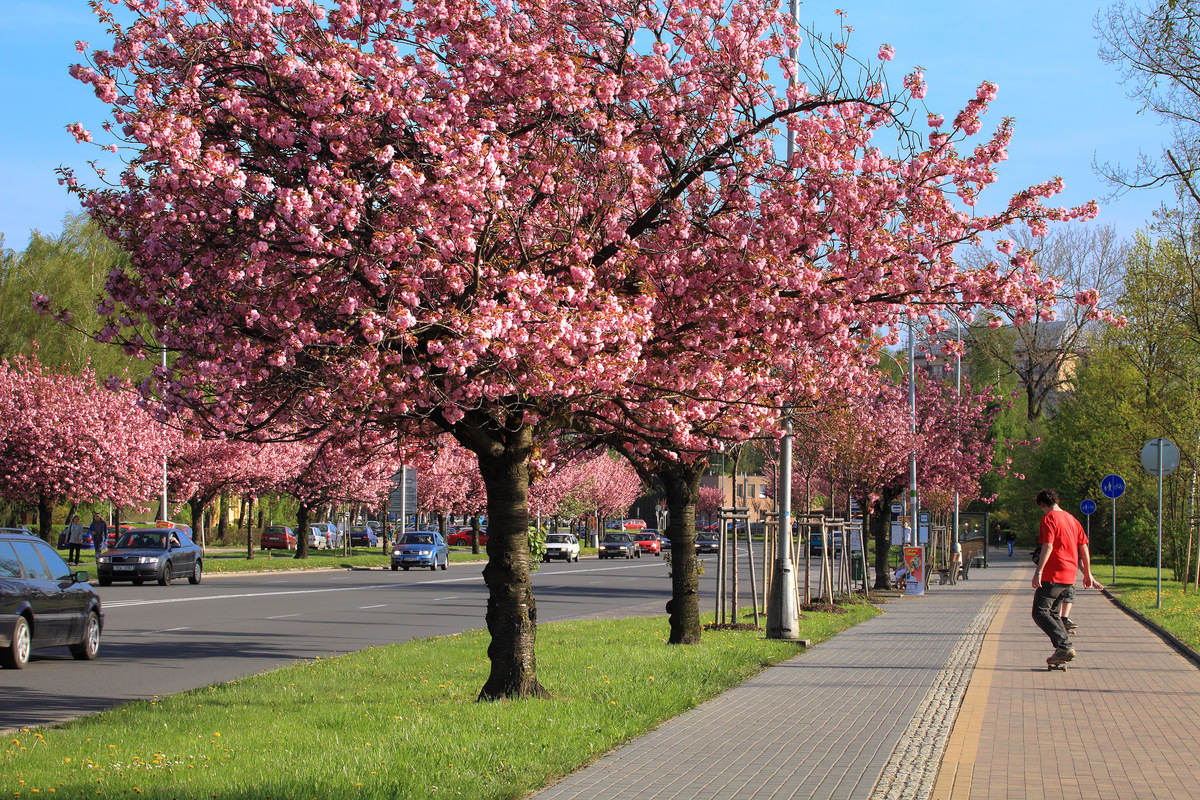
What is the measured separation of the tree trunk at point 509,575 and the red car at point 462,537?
63.3 m

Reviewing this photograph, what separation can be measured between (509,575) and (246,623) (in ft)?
38.4

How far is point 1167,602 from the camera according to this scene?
1032 inches

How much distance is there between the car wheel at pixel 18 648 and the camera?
Answer: 1388 centimetres

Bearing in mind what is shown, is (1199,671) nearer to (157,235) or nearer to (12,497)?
(157,235)

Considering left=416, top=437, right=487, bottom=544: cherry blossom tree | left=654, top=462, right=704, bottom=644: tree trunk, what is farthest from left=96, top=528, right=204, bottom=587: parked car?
left=416, top=437, right=487, bottom=544: cherry blossom tree

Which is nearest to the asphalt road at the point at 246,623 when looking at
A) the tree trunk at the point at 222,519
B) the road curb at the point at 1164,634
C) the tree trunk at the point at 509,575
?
the tree trunk at the point at 509,575

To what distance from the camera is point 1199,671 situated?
1370 cm

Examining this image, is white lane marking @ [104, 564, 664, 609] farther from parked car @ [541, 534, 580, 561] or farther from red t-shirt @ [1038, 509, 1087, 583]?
parked car @ [541, 534, 580, 561]

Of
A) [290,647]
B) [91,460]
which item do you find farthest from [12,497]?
[290,647]

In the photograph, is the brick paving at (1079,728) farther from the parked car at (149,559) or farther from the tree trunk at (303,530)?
the tree trunk at (303,530)

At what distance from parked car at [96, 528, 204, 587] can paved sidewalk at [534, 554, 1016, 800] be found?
22.1 m

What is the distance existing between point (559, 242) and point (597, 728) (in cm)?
365

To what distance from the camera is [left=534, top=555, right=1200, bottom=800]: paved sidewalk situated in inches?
285

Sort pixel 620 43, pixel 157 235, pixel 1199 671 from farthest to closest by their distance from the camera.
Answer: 1. pixel 1199 671
2. pixel 620 43
3. pixel 157 235
